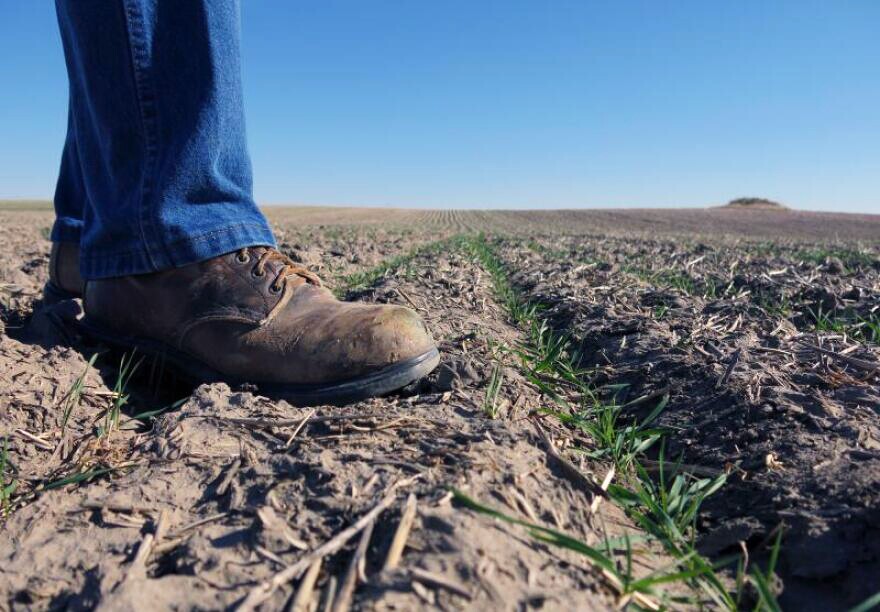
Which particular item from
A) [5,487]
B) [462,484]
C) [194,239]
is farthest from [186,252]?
[462,484]

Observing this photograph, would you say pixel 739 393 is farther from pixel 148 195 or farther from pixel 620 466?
pixel 148 195

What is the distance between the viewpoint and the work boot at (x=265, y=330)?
1.81 metres

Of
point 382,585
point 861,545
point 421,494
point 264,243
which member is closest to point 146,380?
point 264,243

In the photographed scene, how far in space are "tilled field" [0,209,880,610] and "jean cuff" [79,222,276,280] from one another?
289 millimetres

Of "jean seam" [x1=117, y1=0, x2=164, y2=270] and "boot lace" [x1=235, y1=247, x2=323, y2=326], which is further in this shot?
"boot lace" [x1=235, y1=247, x2=323, y2=326]

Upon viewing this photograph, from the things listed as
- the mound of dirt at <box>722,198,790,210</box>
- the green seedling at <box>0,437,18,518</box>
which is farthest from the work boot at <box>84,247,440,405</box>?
the mound of dirt at <box>722,198,790,210</box>

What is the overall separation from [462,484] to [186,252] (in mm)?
1177

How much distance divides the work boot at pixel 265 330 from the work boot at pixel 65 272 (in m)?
0.36

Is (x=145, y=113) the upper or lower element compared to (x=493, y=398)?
upper

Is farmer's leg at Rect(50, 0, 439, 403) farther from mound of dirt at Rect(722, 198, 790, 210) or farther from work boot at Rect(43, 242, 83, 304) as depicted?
mound of dirt at Rect(722, 198, 790, 210)

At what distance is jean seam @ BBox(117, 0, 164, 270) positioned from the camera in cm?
173

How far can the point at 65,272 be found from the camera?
7.86 ft

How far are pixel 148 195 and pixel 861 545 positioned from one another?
194 centimetres

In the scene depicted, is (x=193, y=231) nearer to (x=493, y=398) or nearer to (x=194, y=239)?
(x=194, y=239)
